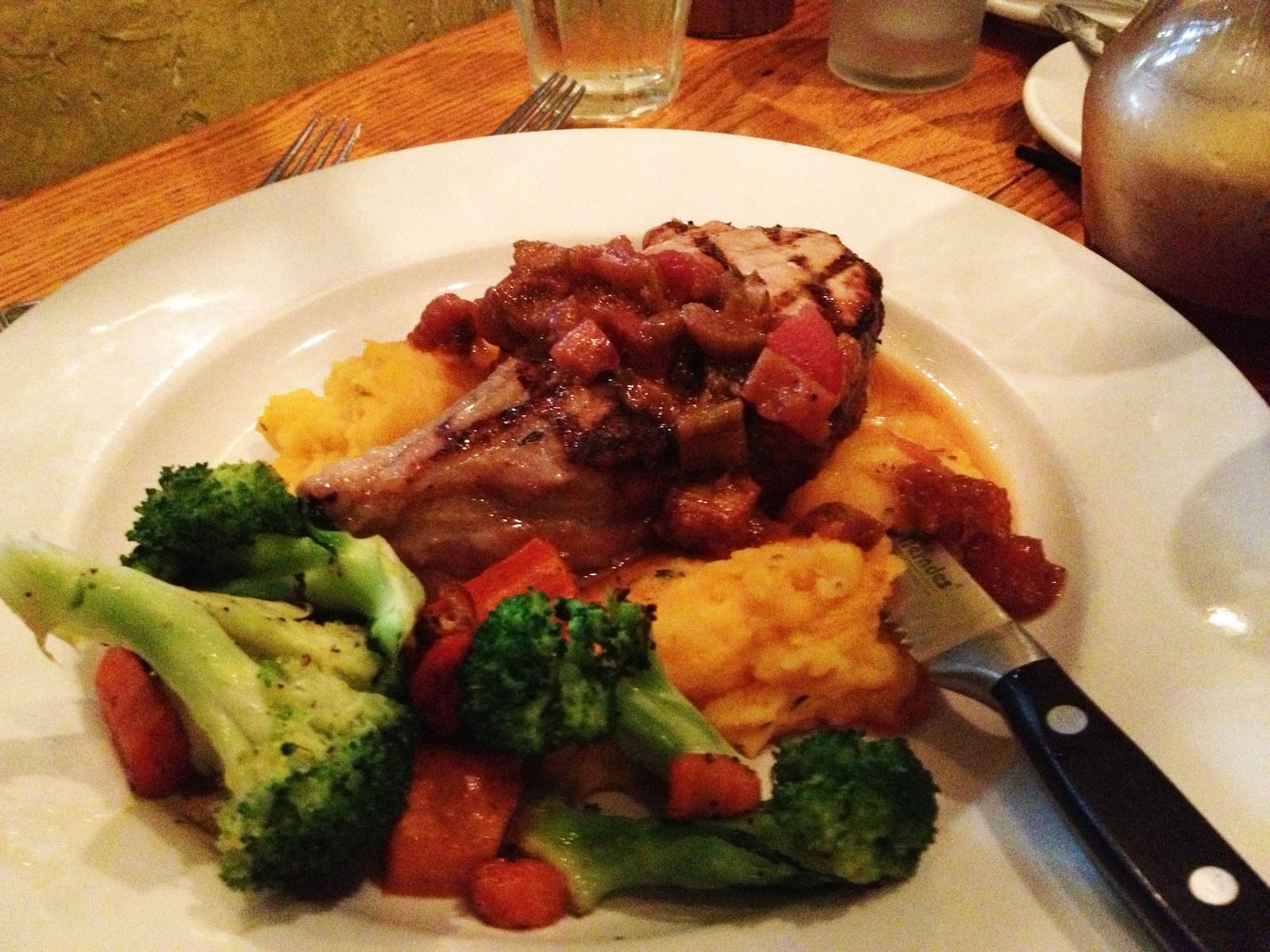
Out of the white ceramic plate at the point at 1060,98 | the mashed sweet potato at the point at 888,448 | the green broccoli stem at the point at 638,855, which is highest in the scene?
the white ceramic plate at the point at 1060,98

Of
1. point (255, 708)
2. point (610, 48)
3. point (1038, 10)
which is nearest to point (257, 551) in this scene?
point (255, 708)

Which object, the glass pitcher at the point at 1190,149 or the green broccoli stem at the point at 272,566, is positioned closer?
the green broccoli stem at the point at 272,566

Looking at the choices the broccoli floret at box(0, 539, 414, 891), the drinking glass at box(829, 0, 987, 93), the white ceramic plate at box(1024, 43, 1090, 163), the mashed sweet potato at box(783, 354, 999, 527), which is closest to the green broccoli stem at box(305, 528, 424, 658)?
the broccoli floret at box(0, 539, 414, 891)

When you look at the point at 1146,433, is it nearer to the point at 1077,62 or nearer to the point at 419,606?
the point at 419,606

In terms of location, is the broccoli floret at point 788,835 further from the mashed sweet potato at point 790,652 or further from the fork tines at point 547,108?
the fork tines at point 547,108

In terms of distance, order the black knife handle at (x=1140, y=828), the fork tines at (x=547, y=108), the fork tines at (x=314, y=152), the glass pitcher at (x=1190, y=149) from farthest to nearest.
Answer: the fork tines at (x=547, y=108) < the fork tines at (x=314, y=152) < the glass pitcher at (x=1190, y=149) < the black knife handle at (x=1140, y=828)

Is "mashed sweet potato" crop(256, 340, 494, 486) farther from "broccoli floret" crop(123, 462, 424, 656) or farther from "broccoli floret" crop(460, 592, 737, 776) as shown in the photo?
"broccoli floret" crop(460, 592, 737, 776)

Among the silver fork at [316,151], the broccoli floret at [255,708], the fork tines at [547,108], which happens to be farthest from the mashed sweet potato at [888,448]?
the silver fork at [316,151]
